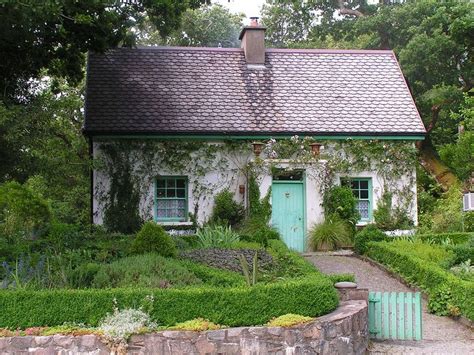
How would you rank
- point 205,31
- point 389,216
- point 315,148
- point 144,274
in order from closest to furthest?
point 144,274 → point 315,148 → point 389,216 → point 205,31

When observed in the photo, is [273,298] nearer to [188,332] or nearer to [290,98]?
[188,332]

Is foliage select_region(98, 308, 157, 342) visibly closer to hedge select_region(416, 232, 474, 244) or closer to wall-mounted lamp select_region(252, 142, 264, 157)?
hedge select_region(416, 232, 474, 244)

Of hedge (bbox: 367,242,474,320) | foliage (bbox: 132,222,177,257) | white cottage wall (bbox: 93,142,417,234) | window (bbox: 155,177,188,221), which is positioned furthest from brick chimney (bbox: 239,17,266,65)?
foliage (bbox: 132,222,177,257)

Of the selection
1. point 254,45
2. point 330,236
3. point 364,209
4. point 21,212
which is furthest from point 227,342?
point 254,45

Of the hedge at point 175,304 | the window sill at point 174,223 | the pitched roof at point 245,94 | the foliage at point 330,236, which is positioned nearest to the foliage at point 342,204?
the foliage at point 330,236

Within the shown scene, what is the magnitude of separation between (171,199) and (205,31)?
19424mm

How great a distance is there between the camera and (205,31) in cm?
3628

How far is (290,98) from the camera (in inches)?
790

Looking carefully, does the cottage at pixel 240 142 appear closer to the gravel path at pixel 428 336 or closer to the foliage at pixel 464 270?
the gravel path at pixel 428 336

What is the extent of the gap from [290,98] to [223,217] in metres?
4.38

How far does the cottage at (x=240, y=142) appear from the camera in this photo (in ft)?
60.2

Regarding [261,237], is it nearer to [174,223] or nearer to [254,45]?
[174,223]

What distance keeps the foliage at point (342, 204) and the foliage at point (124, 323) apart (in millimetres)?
10495

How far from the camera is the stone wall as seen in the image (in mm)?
7988
